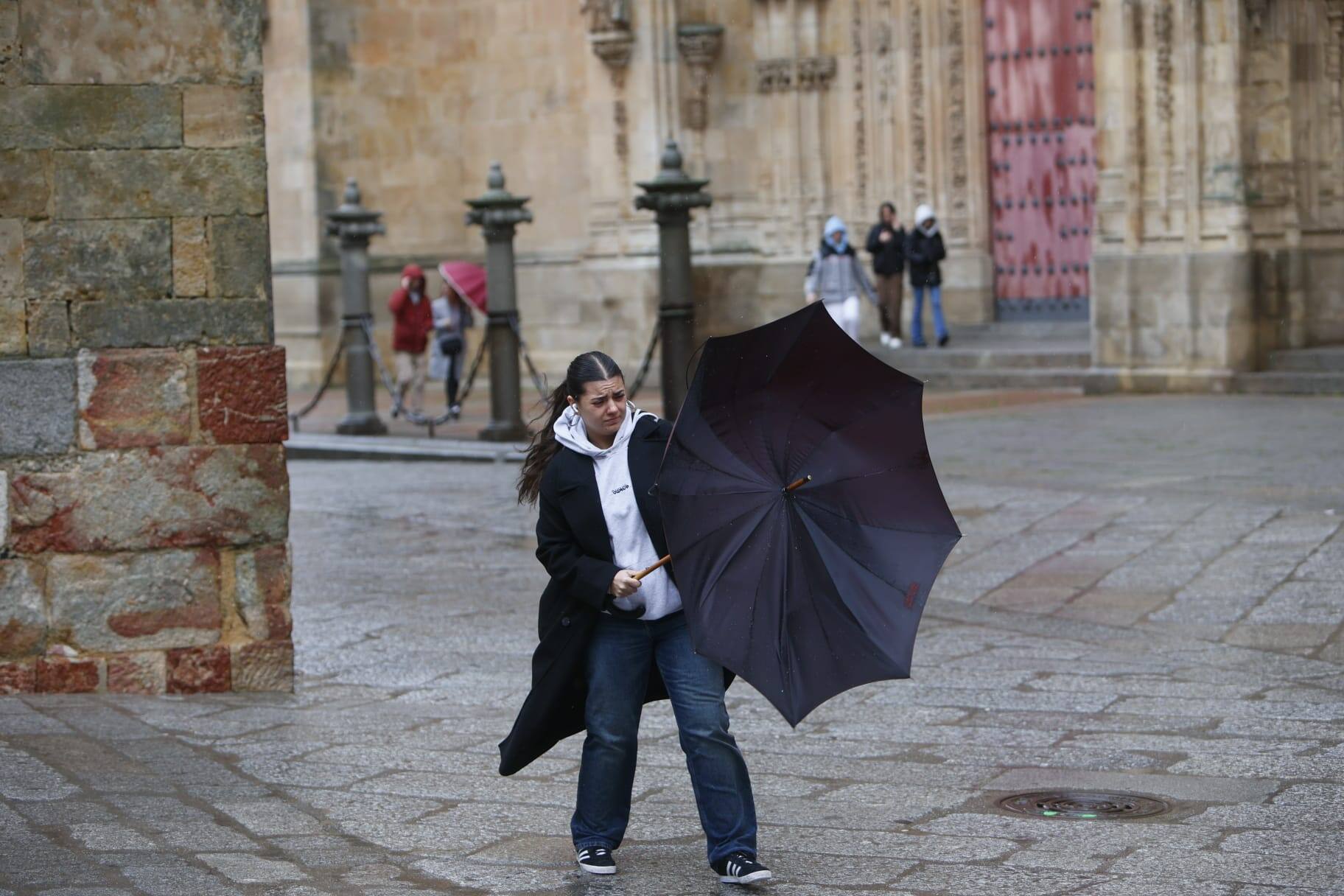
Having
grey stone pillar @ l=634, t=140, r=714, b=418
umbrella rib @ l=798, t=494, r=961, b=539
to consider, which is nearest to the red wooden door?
grey stone pillar @ l=634, t=140, r=714, b=418

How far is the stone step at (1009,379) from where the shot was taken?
18.8 m

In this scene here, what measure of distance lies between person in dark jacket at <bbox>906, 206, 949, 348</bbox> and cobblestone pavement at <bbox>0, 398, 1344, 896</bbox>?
27.2 feet

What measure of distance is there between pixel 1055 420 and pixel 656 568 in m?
11.2

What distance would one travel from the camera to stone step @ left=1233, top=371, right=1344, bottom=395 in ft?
56.4

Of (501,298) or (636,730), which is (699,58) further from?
(636,730)

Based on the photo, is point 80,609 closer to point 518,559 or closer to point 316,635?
point 316,635

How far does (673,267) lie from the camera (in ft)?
A: 51.0

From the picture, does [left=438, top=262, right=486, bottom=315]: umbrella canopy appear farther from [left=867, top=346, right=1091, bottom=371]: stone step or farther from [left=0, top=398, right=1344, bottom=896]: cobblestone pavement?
[left=0, top=398, right=1344, bottom=896]: cobblestone pavement

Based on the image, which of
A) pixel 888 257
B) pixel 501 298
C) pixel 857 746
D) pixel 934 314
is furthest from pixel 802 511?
pixel 934 314

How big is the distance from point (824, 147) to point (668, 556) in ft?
54.7

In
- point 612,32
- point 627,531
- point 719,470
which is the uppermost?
point 612,32

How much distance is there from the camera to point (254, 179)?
796cm

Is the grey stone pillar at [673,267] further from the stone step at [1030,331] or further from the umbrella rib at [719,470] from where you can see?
the umbrella rib at [719,470]

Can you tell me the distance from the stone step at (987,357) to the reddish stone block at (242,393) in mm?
12101
